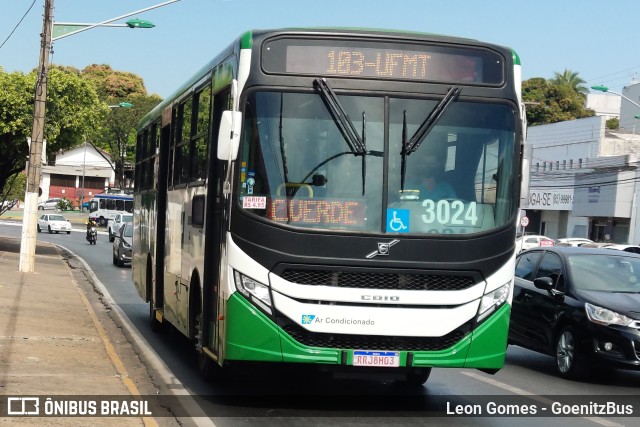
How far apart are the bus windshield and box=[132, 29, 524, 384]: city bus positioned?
0.04 feet

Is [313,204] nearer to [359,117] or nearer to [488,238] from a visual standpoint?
[359,117]

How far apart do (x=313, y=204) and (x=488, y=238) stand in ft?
5.12

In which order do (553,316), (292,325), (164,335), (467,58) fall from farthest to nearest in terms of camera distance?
(164,335)
(553,316)
(467,58)
(292,325)

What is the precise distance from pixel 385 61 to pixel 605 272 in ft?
18.1

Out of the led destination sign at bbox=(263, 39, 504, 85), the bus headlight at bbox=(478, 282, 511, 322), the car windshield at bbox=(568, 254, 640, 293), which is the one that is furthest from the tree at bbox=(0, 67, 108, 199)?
the bus headlight at bbox=(478, 282, 511, 322)

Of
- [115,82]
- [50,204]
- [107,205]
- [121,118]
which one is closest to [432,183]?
[107,205]

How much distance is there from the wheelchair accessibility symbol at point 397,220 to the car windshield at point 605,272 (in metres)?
4.78

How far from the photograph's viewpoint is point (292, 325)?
890cm

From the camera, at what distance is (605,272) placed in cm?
1345

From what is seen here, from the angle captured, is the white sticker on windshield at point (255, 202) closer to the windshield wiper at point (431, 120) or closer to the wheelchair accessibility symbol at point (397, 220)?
the wheelchair accessibility symbol at point (397, 220)

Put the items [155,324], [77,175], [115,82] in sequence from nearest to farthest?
[155,324] < [77,175] < [115,82]

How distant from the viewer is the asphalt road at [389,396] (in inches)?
368

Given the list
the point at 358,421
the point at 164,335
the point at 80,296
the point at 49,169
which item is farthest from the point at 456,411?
the point at 49,169

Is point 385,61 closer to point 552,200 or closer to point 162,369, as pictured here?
point 162,369
